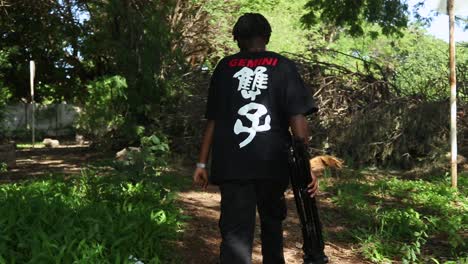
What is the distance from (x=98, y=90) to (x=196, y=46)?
13.6 ft

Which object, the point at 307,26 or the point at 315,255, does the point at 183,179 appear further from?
the point at 307,26

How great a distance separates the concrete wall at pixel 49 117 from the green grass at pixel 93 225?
57.0 feet

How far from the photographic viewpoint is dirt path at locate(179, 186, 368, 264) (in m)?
4.32

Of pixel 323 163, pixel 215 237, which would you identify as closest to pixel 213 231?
pixel 215 237

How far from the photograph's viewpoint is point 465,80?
31.3ft

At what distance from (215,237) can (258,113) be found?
2294mm

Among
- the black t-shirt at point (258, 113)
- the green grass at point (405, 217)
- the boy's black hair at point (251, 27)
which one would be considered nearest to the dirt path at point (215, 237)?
the green grass at point (405, 217)

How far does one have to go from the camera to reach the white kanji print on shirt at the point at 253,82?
9.16 ft

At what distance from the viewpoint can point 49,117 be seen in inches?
906

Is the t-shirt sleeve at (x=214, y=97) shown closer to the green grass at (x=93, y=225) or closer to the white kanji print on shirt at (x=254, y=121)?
the white kanji print on shirt at (x=254, y=121)

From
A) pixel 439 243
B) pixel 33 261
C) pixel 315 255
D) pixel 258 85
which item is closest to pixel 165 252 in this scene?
pixel 33 261

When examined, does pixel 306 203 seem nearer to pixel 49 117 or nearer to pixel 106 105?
pixel 106 105

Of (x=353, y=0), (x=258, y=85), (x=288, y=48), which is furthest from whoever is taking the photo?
(x=288, y=48)

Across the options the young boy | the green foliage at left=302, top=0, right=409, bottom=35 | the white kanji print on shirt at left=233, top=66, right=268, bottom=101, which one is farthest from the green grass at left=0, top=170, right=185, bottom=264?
the green foliage at left=302, top=0, right=409, bottom=35
